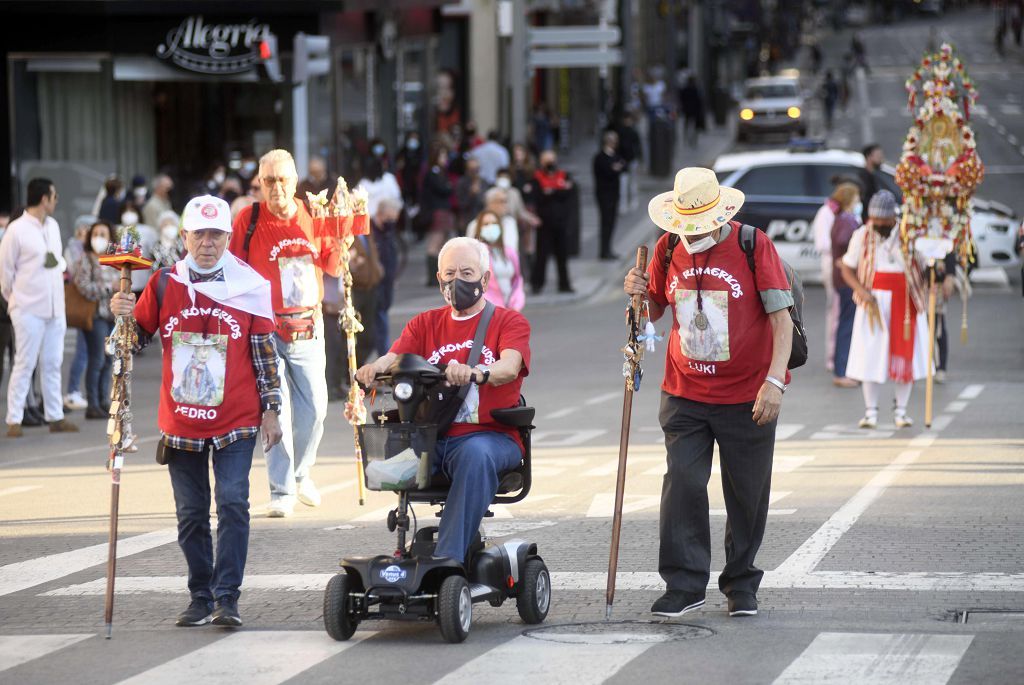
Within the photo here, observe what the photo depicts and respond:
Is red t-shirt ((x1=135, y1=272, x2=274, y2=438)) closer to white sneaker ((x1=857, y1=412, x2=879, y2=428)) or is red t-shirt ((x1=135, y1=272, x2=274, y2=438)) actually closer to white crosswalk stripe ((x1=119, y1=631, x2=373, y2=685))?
white crosswalk stripe ((x1=119, y1=631, x2=373, y2=685))

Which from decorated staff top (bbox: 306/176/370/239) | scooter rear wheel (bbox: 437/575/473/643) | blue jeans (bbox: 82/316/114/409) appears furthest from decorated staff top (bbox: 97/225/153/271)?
blue jeans (bbox: 82/316/114/409)

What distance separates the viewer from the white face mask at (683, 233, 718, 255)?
787cm

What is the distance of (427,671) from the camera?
22.7 ft

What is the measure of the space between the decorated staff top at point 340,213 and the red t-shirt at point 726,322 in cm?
342

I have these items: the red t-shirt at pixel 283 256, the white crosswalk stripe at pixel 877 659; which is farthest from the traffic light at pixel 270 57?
the white crosswalk stripe at pixel 877 659

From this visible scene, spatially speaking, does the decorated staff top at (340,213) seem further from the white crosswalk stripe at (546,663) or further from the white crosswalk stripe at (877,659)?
the white crosswalk stripe at (877,659)

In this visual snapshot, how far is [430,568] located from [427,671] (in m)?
0.49

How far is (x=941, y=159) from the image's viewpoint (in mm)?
15219

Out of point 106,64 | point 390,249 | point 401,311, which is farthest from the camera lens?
point 106,64

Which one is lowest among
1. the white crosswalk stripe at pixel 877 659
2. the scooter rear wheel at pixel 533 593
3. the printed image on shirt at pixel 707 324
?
the white crosswalk stripe at pixel 877 659

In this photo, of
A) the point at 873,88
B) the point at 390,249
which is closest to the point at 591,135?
the point at 873,88

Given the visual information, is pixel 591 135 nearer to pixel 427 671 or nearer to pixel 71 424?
pixel 71 424

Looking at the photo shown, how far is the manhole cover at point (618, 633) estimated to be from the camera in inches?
292

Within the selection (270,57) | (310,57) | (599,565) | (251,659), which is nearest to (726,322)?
(599,565)
